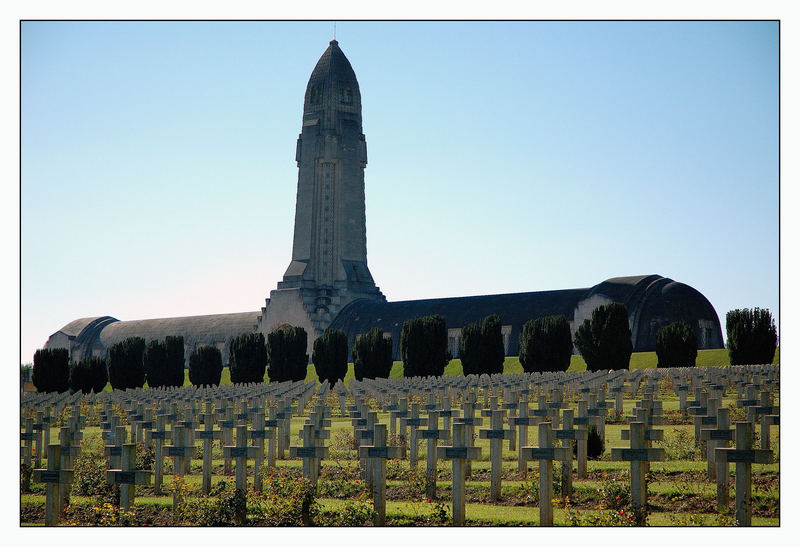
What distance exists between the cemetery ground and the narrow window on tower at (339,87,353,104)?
6487 centimetres

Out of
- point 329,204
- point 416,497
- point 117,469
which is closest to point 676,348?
point 416,497

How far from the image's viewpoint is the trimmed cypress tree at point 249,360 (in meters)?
56.3

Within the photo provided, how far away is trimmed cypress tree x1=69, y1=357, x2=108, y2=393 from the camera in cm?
5194

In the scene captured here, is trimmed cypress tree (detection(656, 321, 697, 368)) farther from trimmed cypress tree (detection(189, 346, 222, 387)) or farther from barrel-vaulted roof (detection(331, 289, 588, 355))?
trimmed cypress tree (detection(189, 346, 222, 387))

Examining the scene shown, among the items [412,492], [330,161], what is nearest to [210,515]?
[412,492]


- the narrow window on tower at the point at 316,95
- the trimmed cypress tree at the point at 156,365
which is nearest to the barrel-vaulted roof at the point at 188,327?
the narrow window on tower at the point at 316,95

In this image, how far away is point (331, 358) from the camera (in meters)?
55.0

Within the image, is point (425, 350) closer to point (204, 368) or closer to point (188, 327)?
point (204, 368)

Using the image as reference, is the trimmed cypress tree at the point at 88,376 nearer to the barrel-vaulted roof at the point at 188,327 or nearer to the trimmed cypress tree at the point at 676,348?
the barrel-vaulted roof at the point at 188,327

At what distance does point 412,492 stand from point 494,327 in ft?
116

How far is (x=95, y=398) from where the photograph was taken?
30.5 meters

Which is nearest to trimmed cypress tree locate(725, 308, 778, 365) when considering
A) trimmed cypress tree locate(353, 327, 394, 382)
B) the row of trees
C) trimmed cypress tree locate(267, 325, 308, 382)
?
the row of trees

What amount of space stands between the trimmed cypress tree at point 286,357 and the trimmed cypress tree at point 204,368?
3.57 m

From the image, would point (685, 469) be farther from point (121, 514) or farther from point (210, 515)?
point (121, 514)
